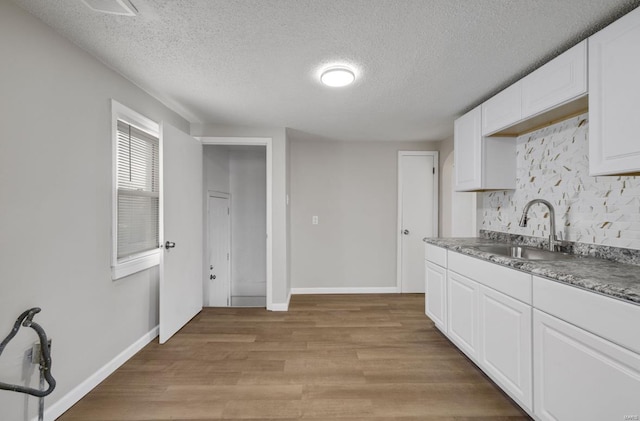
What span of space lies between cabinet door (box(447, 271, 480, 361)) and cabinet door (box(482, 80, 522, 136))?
50.0 inches

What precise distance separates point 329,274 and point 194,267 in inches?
75.2

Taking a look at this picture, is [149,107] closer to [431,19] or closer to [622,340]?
[431,19]

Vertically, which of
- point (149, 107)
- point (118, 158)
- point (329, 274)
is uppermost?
point (149, 107)

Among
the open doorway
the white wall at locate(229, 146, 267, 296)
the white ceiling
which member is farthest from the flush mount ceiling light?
the white wall at locate(229, 146, 267, 296)

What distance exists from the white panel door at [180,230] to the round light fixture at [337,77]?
5.05ft

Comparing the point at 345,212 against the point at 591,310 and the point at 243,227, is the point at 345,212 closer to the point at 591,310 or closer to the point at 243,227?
the point at 243,227

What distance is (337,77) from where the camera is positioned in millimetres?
2031

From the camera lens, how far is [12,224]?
1385 mm

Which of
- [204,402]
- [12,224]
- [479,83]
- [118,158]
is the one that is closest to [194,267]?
[118,158]

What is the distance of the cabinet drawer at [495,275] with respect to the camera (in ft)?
5.15

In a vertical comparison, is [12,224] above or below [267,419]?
above

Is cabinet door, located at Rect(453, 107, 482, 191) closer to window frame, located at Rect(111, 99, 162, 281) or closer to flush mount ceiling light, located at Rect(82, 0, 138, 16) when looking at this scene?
flush mount ceiling light, located at Rect(82, 0, 138, 16)

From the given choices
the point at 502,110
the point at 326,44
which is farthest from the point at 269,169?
the point at 502,110

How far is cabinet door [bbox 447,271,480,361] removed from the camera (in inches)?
80.4
